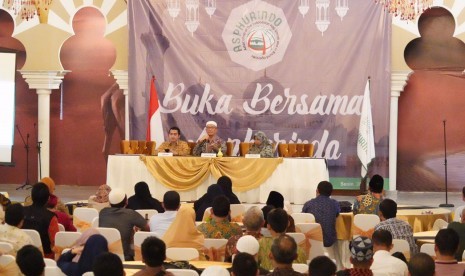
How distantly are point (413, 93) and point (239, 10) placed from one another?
3141 millimetres

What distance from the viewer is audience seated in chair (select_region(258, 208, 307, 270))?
24.5 feet

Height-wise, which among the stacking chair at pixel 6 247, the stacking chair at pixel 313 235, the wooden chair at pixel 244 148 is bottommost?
the stacking chair at pixel 313 235

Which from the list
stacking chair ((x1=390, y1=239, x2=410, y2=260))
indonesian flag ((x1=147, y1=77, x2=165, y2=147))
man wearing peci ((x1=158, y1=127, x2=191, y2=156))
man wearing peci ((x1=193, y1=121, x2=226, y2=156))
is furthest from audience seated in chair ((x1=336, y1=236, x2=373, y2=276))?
indonesian flag ((x1=147, y1=77, x2=165, y2=147))

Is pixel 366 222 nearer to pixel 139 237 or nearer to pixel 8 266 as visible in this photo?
pixel 139 237

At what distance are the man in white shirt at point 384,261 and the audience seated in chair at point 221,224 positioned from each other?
5.87ft

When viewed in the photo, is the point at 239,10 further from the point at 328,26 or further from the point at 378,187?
the point at 378,187

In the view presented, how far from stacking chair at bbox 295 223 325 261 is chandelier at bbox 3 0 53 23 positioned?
875 centimetres

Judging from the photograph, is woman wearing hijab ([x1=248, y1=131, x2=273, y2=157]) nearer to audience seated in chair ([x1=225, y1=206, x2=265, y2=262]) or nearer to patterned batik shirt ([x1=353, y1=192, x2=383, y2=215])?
patterned batik shirt ([x1=353, y1=192, x2=383, y2=215])

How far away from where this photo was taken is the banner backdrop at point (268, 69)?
15867 mm

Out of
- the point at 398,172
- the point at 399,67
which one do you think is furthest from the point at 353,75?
the point at 398,172

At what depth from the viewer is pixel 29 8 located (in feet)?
55.7

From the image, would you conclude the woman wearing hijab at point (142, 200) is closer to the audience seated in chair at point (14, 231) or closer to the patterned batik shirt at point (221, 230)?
the patterned batik shirt at point (221, 230)

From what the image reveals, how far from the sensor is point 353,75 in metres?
15.9

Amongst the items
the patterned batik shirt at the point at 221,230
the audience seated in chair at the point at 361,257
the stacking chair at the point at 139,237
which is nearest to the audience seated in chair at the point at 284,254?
the audience seated in chair at the point at 361,257
